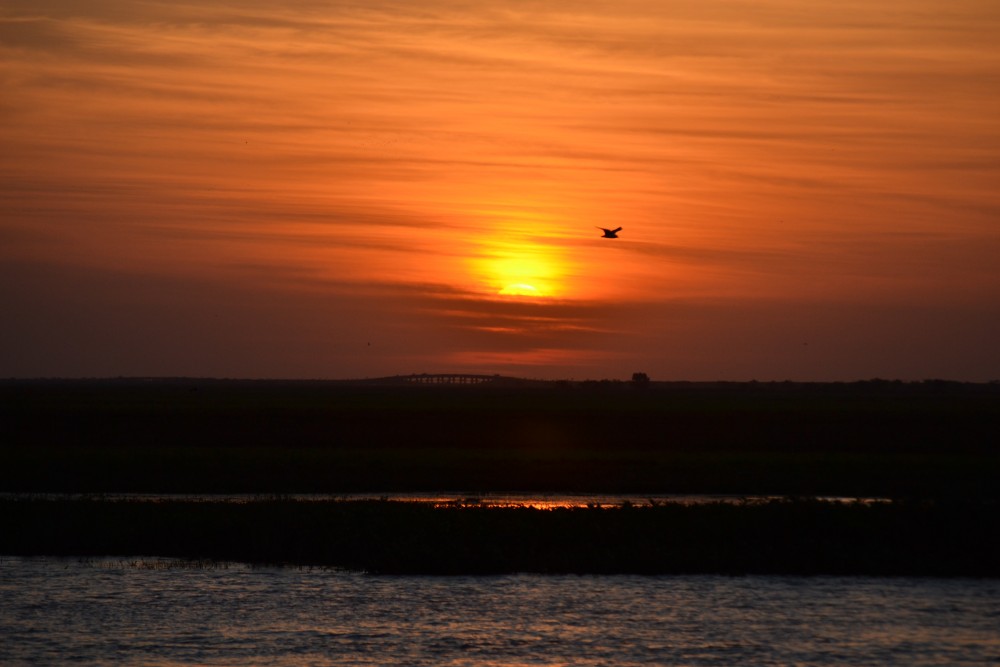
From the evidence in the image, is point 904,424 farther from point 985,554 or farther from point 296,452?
point 985,554

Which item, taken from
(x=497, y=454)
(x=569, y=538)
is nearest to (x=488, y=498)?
(x=569, y=538)

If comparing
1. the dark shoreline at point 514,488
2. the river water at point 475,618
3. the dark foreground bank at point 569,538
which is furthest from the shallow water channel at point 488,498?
the river water at point 475,618

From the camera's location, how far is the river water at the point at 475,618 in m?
23.9

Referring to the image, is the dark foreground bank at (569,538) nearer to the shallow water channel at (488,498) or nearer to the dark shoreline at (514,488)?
the dark shoreline at (514,488)

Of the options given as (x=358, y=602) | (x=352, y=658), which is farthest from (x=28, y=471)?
(x=352, y=658)

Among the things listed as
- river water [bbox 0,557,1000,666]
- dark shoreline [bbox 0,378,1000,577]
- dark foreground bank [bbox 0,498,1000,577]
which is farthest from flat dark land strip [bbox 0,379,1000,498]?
river water [bbox 0,557,1000,666]

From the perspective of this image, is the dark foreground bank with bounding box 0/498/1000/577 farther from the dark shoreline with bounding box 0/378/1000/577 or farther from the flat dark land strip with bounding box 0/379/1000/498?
the flat dark land strip with bounding box 0/379/1000/498

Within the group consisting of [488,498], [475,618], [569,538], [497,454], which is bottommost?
[475,618]

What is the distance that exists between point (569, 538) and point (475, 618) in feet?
23.8

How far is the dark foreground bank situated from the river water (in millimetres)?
883

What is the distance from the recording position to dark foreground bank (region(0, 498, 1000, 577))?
3228 centimetres

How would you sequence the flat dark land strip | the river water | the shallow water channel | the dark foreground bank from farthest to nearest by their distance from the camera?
1. the flat dark land strip
2. the shallow water channel
3. the dark foreground bank
4. the river water

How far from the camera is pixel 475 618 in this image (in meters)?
26.8

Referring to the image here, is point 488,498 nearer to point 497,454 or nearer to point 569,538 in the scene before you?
point 569,538
